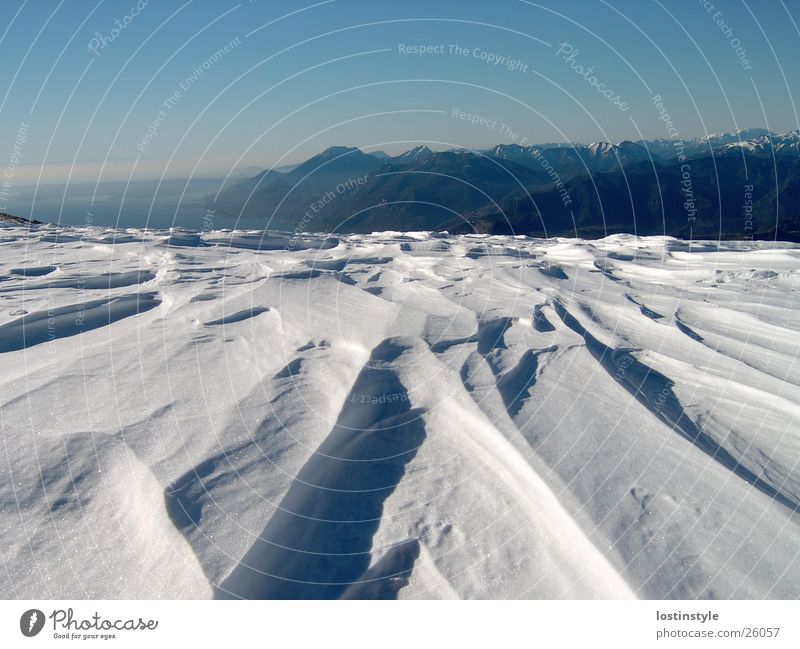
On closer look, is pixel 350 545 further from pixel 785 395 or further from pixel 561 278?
pixel 561 278

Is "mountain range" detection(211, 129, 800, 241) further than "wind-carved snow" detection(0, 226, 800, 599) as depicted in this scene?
Yes

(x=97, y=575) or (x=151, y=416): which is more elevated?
(x=151, y=416)

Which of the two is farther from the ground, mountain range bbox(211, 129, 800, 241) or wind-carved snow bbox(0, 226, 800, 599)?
mountain range bbox(211, 129, 800, 241)

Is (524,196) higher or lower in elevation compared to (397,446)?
higher

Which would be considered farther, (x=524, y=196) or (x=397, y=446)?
(x=524, y=196)

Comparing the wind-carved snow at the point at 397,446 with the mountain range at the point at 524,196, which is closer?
the wind-carved snow at the point at 397,446

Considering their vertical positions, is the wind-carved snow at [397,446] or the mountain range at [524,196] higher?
the mountain range at [524,196]
